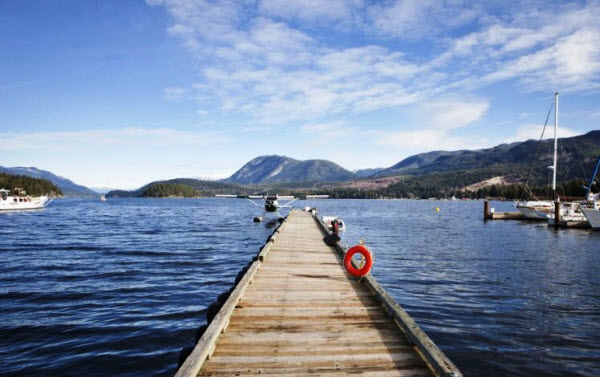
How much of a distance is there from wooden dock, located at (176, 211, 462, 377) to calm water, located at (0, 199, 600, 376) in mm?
2720

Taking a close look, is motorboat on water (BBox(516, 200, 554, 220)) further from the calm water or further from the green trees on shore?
the green trees on shore

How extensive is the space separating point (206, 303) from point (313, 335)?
8037 millimetres

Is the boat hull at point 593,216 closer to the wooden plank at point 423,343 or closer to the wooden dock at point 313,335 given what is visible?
the wooden dock at point 313,335

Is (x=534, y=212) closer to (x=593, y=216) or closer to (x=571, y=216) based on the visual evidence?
(x=571, y=216)

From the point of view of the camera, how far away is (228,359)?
5883 mm

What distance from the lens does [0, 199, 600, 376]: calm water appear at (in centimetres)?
943

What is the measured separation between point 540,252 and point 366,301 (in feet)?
77.2

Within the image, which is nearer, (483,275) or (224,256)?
(483,275)

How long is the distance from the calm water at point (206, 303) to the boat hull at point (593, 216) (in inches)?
705

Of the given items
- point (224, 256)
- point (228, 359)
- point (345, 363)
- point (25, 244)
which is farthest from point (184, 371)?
point (25, 244)

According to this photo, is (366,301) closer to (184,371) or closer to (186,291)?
(184,371)

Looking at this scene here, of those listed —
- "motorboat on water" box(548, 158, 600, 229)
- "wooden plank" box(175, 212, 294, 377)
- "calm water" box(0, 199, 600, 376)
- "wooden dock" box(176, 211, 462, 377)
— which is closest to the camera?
"wooden plank" box(175, 212, 294, 377)

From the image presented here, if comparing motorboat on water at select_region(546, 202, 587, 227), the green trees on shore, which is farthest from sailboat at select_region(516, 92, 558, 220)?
the green trees on shore

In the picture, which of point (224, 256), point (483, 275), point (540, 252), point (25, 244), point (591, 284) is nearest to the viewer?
point (591, 284)
